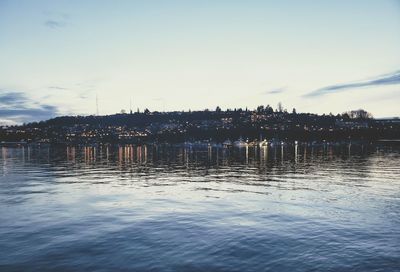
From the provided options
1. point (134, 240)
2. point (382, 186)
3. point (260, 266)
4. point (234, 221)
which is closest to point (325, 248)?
point (260, 266)

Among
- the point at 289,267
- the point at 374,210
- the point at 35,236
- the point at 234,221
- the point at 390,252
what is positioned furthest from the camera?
the point at 374,210

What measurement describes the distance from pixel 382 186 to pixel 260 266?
118ft

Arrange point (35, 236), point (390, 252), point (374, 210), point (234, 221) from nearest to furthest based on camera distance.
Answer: point (390, 252) → point (35, 236) → point (234, 221) → point (374, 210)

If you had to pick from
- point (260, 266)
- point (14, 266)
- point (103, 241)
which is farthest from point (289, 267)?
point (14, 266)

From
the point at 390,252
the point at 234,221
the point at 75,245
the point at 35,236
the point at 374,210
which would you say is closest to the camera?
the point at 390,252

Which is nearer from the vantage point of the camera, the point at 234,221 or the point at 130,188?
the point at 234,221

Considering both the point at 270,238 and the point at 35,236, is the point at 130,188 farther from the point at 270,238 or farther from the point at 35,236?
the point at 270,238

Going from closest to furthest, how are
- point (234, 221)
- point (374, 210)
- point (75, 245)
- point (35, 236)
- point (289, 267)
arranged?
point (289, 267), point (75, 245), point (35, 236), point (234, 221), point (374, 210)

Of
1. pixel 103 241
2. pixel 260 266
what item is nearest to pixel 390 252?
pixel 260 266

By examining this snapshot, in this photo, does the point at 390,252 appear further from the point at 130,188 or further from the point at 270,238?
the point at 130,188

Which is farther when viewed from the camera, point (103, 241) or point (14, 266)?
point (103, 241)

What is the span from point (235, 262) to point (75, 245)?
10180mm

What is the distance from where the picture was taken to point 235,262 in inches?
797

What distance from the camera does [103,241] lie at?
24219 mm
